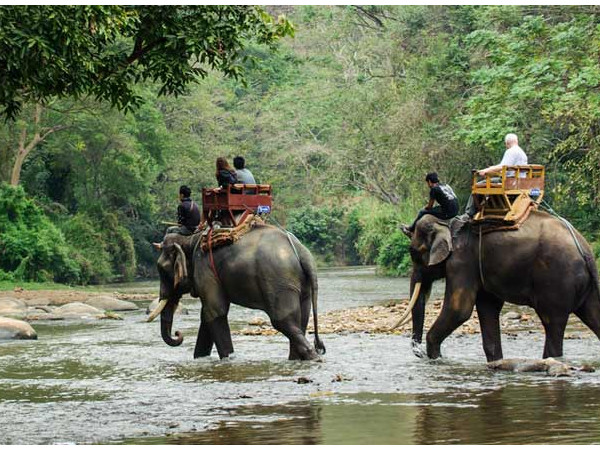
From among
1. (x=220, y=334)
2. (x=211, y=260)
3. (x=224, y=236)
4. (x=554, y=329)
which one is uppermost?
(x=224, y=236)

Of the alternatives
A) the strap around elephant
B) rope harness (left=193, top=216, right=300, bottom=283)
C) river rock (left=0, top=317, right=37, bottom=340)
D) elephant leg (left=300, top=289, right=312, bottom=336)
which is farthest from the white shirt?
river rock (left=0, top=317, right=37, bottom=340)

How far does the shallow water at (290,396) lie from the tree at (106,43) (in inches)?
114

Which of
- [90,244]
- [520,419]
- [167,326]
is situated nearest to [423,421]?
[520,419]

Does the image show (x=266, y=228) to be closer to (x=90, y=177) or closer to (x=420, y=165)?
(x=420, y=165)

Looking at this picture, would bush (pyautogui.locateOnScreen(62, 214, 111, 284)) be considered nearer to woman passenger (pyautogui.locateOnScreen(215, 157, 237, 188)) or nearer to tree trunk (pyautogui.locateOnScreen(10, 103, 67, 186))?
tree trunk (pyautogui.locateOnScreen(10, 103, 67, 186))

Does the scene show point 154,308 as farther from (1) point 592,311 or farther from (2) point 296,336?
(1) point 592,311

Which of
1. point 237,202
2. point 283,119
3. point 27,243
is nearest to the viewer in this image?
point 237,202

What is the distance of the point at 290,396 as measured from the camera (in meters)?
12.0

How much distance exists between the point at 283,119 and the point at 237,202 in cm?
4476

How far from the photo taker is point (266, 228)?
50.6ft

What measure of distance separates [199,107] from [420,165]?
16.8m

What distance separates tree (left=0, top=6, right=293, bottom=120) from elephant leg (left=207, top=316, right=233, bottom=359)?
380cm

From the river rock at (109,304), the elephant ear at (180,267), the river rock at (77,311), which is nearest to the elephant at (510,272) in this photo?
the elephant ear at (180,267)

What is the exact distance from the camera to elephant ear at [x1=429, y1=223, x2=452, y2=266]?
14.6 metres
